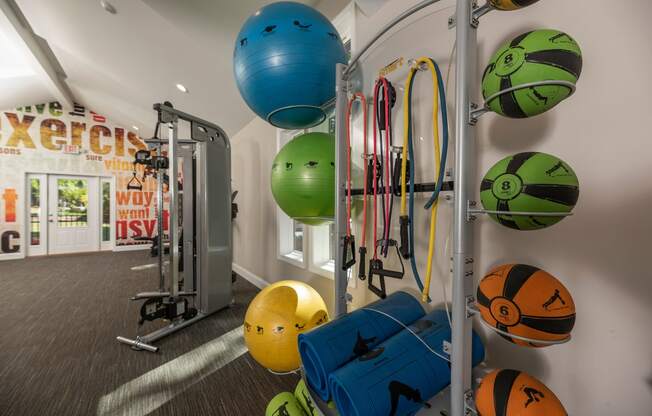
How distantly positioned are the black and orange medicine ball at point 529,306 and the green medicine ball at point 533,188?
0.16 meters

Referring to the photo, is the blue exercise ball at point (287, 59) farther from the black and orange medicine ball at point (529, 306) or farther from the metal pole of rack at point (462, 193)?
the black and orange medicine ball at point (529, 306)

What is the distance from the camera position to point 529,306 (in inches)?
29.1

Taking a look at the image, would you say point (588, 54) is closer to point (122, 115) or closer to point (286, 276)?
point (286, 276)

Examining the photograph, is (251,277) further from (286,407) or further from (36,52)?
(36,52)

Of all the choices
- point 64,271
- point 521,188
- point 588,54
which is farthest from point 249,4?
point 64,271

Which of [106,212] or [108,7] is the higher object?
[108,7]

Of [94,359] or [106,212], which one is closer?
[94,359]

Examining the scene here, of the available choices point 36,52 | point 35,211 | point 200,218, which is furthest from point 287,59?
point 35,211

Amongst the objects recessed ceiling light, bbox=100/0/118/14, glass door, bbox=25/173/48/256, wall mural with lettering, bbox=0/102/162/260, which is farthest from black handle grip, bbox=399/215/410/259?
glass door, bbox=25/173/48/256

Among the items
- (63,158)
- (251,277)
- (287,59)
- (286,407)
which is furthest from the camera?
(63,158)

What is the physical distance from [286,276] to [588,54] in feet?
9.77

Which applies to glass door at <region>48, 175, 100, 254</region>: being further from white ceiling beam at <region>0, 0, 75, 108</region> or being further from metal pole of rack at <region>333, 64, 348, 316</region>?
metal pole of rack at <region>333, 64, 348, 316</region>

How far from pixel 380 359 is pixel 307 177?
42.0 inches

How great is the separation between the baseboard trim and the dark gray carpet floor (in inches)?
3.9
